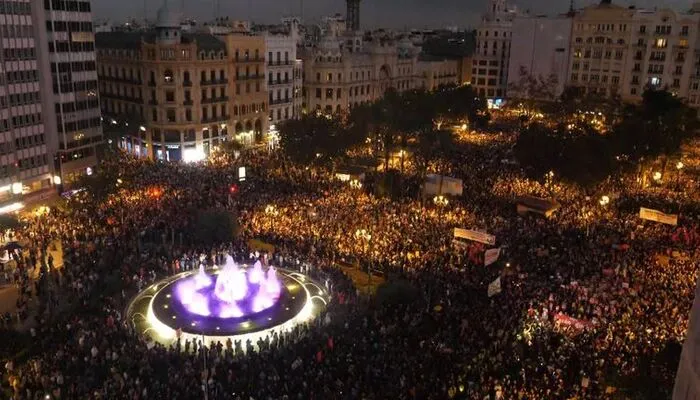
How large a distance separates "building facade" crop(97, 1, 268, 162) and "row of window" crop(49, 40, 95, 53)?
8392mm

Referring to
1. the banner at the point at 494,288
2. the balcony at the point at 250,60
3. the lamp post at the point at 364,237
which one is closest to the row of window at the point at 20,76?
the balcony at the point at 250,60

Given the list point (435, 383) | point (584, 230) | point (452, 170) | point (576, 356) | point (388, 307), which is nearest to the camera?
point (435, 383)

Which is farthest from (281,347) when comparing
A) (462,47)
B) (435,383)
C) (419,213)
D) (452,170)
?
(462,47)

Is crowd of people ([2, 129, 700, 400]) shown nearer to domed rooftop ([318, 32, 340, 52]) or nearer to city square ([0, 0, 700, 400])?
city square ([0, 0, 700, 400])

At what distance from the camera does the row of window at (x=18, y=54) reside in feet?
156

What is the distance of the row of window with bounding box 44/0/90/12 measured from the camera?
5139 centimetres

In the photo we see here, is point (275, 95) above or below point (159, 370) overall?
above

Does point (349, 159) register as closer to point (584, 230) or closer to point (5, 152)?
point (584, 230)

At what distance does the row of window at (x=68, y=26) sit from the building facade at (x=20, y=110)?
2.27m

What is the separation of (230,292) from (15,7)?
3390cm

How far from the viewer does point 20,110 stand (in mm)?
49531

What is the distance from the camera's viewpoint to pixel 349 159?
5616 centimetres

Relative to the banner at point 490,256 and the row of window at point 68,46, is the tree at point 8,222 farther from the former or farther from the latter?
the banner at point 490,256

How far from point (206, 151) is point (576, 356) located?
5375cm
